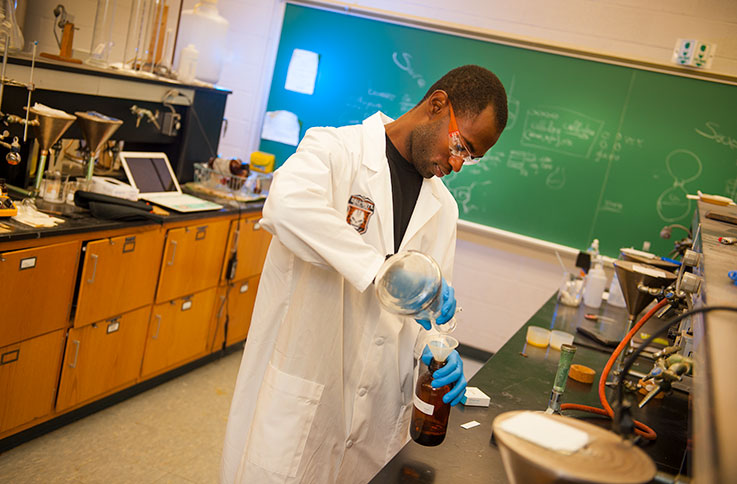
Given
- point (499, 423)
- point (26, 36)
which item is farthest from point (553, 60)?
point (499, 423)

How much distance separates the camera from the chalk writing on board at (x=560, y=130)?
4367 mm

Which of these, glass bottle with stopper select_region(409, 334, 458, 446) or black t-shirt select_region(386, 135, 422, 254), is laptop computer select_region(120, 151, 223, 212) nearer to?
black t-shirt select_region(386, 135, 422, 254)

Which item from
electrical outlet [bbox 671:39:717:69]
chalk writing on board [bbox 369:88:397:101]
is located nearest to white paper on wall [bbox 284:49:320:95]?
chalk writing on board [bbox 369:88:397:101]

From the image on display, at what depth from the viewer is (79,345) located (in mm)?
2748

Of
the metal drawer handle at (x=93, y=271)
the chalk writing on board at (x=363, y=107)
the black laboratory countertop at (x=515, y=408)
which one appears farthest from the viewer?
the chalk writing on board at (x=363, y=107)

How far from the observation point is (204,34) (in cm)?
404

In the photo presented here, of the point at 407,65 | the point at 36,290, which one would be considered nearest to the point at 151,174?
the point at 36,290

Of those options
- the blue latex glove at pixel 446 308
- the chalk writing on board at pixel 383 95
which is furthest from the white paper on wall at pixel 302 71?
the blue latex glove at pixel 446 308

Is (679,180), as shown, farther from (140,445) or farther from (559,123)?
(140,445)

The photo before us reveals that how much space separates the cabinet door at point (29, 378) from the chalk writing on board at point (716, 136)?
386 centimetres

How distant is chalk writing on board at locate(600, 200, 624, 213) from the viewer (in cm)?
436

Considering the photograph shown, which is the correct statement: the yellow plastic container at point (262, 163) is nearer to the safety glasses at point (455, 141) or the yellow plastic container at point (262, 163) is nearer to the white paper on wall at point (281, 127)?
the white paper on wall at point (281, 127)

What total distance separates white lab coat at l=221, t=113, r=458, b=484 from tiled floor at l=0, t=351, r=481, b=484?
1097mm

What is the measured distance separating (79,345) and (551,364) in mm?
1905
